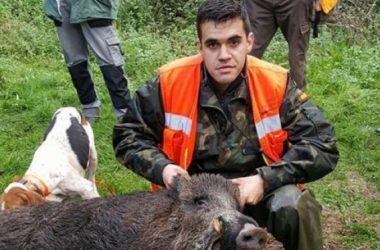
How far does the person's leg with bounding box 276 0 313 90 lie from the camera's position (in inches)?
244

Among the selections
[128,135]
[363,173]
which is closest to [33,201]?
[128,135]

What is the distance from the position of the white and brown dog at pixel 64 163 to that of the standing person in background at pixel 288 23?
6.09 ft

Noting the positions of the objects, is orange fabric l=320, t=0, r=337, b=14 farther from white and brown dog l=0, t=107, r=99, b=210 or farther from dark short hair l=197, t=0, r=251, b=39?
dark short hair l=197, t=0, r=251, b=39

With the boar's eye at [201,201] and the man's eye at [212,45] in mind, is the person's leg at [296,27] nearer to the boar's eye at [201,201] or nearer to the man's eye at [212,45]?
the man's eye at [212,45]

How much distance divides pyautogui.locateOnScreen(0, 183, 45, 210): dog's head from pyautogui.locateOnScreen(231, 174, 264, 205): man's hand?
5.22 ft

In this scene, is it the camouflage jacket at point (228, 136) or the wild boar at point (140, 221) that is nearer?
the wild boar at point (140, 221)

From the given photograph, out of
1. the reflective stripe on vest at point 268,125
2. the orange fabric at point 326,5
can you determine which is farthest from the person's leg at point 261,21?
the reflective stripe on vest at point 268,125

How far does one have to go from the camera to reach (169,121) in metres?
3.62

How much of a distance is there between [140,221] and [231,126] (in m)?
0.96

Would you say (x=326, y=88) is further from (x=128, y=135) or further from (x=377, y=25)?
(x=128, y=135)

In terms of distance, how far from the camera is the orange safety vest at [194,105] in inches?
139

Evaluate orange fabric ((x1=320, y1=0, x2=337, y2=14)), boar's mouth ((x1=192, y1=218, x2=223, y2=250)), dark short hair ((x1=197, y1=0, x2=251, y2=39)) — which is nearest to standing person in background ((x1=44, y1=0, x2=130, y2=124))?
orange fabric ((x1=320, y1=0, x2=337, y2=14))

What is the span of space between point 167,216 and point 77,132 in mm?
2897

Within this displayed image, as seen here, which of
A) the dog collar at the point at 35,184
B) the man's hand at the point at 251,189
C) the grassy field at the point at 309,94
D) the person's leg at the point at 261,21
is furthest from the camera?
the person's leg at the point at 261,21
